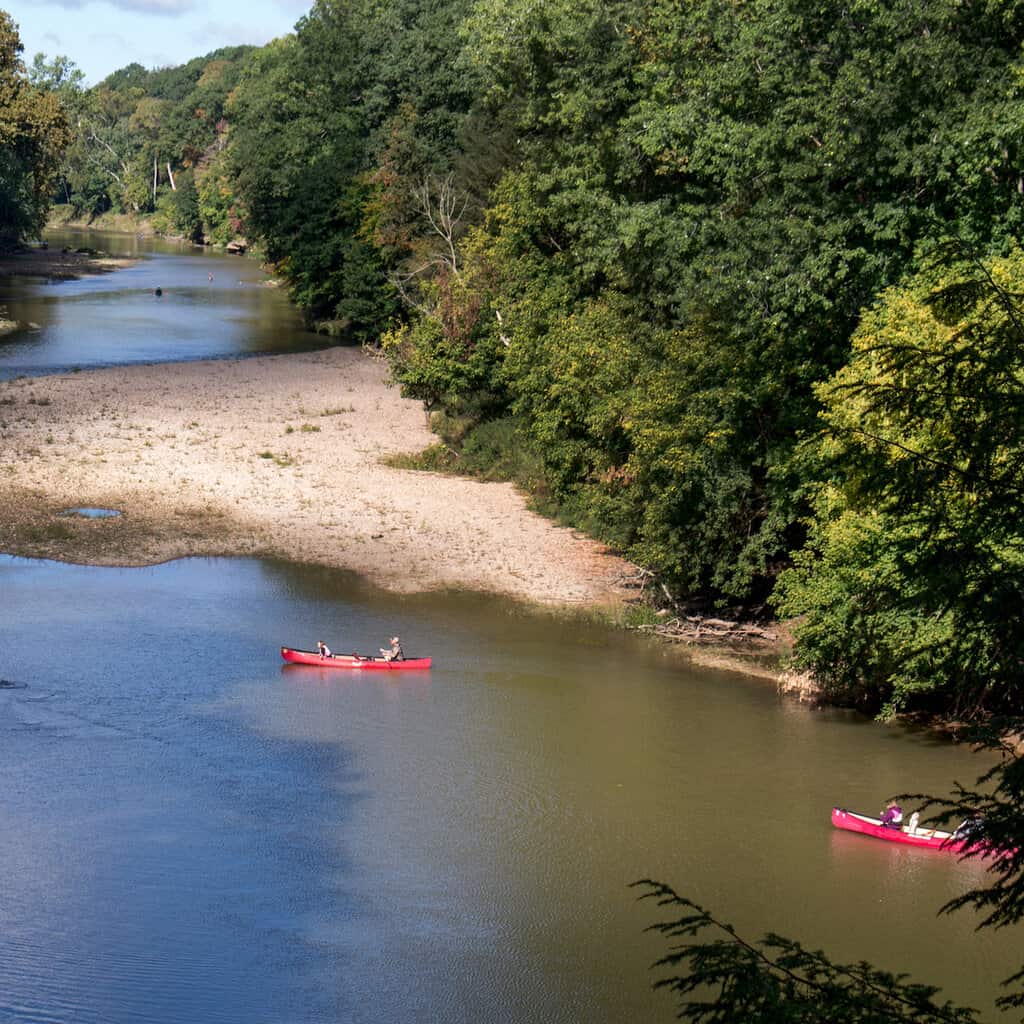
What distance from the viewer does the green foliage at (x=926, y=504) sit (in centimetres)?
854

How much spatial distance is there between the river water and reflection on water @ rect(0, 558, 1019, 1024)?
1.8 inches

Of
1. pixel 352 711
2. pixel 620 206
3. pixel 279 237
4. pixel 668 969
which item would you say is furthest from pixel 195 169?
pixel 668 969

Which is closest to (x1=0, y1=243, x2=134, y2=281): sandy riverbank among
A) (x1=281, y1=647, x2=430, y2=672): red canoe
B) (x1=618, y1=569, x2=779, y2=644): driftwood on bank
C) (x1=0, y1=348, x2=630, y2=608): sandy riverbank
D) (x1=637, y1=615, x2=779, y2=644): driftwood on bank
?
(x1=0, y1=348, x2=630, y2=608): sandy riverbank

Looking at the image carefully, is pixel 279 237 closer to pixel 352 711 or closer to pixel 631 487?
pixel 631 487

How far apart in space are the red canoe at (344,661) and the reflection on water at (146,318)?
32.2 meters

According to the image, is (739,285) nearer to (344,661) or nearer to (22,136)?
(344,661)

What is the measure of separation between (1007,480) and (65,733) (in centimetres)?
1752

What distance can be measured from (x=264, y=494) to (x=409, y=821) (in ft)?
60.9

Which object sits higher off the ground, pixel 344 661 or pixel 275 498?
pixel 275 498

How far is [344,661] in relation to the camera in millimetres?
25828

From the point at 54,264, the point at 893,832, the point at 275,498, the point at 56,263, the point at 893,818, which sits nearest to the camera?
the point at 893,832

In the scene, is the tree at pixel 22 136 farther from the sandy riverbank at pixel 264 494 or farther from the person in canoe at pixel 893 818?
the person in canoe at pixel 893 818

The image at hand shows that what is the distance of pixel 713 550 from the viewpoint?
92.3ft

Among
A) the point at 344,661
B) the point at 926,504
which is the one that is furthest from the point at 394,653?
the point at 926,504
